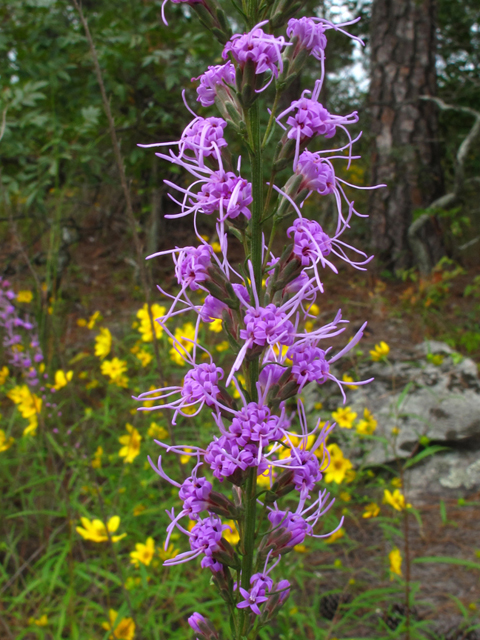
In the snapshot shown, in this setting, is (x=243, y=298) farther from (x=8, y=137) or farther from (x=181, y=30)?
(x=181, y=30)

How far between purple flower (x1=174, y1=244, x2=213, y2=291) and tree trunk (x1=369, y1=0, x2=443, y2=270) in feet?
15.1

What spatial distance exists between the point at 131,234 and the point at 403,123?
3039 millimetres

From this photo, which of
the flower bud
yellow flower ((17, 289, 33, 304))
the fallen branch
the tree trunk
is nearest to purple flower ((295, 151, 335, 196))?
the flower bud

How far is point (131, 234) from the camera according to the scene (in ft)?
15.9

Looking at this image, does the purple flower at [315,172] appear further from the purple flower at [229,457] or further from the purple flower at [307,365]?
the purple flower at [229,457]

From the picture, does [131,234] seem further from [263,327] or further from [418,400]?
[263,327]

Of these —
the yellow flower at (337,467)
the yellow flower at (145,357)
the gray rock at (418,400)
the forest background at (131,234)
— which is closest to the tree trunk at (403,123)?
the forest background at (131,234)

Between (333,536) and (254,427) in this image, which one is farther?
(333,536)

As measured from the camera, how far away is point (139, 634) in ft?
6.63

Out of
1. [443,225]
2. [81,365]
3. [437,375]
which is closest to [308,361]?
[437,375]

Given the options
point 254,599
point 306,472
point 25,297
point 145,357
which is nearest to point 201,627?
point 254,599

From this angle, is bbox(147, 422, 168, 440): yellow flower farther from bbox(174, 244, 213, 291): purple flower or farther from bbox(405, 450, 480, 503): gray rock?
bbox(174, 244, 213, 291): purple flower

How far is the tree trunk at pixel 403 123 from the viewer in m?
5.02

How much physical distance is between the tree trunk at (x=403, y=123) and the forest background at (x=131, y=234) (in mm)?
14
